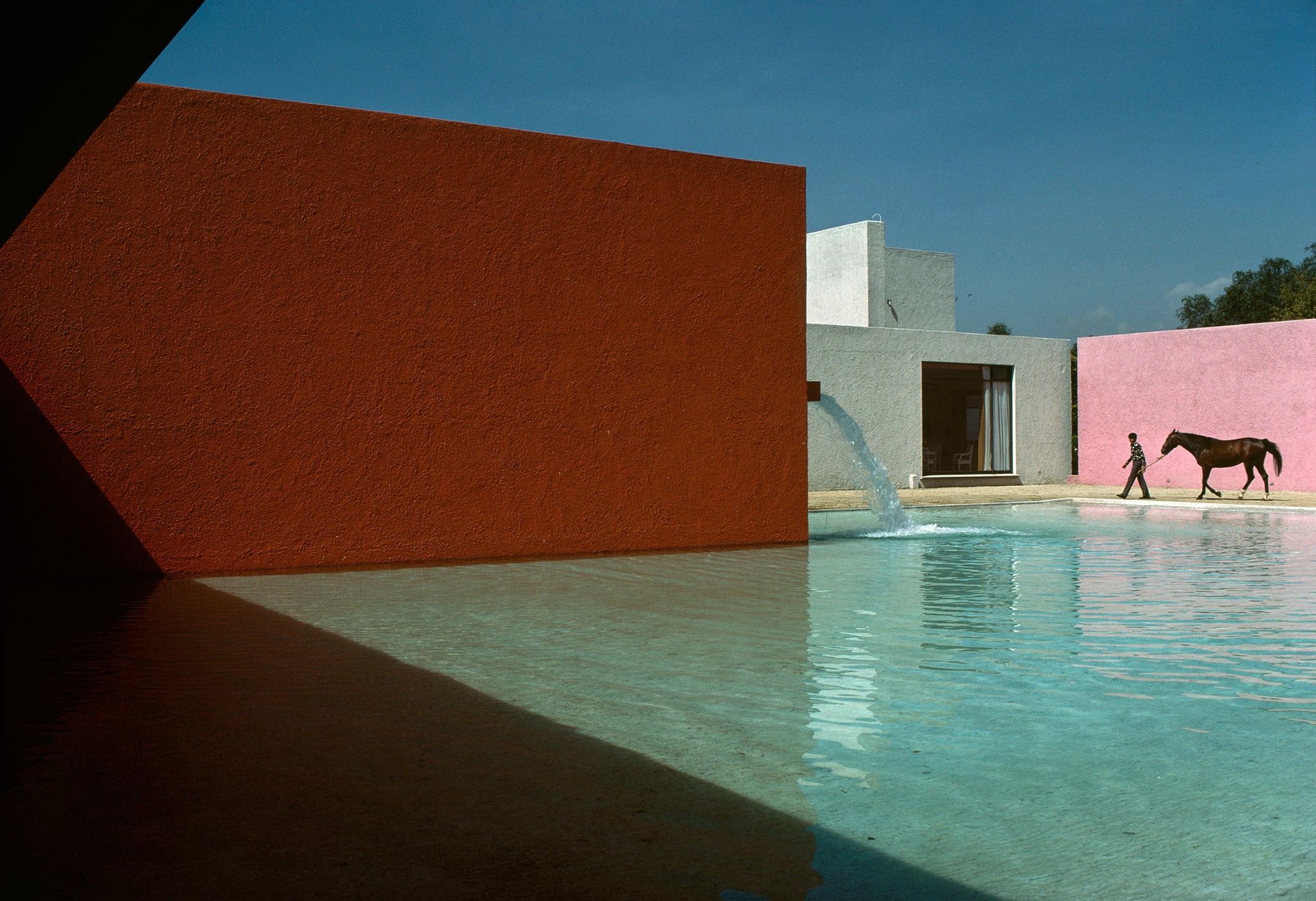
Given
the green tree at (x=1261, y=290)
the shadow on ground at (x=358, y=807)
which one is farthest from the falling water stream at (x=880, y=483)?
the green tree at (x=1261, y=290)

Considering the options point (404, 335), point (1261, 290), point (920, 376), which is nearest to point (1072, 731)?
point (404, 335)

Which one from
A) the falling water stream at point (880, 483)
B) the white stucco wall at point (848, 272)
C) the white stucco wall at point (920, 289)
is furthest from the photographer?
the white stucco wall at point (920, 289)

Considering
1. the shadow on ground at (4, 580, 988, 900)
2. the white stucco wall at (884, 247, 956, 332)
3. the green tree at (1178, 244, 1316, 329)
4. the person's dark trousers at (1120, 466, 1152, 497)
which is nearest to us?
the shadow on ground at (4, 580, 988, 900)

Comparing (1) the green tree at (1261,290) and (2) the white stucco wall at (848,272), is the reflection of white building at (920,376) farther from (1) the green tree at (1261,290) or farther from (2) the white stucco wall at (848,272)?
(1) the green tree at (1261,290)

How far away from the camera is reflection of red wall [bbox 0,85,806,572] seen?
8234 millimetres

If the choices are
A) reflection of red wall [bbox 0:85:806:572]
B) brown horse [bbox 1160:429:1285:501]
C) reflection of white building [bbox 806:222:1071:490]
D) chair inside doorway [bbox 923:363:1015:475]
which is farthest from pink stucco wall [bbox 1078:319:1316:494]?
reflection of red wall [bbox 0:85:806:572]

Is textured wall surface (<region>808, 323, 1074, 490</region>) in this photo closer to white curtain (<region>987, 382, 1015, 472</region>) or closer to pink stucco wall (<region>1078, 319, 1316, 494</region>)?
white curtain (<region>987, 382, 1015, 472</region>)

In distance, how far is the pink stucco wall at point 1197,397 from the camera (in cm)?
1992

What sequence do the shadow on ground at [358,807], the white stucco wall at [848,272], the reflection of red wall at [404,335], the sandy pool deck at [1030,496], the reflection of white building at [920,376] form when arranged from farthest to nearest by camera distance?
the white stucco wall at [848,272]
the reflection of white building at [920,376]
the sandy pool deck at [1030,496]
the reflection of red wall at [404,335]
the shadow on ground at [358,807]

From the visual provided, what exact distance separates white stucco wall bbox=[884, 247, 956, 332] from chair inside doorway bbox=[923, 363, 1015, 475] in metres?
1.58

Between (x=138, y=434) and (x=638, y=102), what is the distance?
19597 millimetres

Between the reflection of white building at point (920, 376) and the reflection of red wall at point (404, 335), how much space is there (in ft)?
31.8

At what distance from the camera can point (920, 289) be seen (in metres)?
28.0

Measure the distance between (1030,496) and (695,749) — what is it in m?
16.5
